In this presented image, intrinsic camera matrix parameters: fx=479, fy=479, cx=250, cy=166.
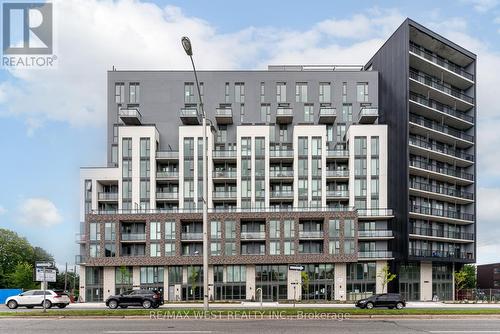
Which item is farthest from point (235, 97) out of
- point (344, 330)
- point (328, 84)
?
point (344, 330)

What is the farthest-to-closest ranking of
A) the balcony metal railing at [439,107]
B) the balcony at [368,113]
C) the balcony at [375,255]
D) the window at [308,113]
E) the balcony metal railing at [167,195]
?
the window at [308,113], the balcony at [368,113], the balcony metal railing at [439,107], the balcony metal railing at [167,195], the balcony at [375,255]

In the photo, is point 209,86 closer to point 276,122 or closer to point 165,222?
point 276,122

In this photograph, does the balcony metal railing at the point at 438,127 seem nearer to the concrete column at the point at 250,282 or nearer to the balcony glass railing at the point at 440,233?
the balcony glass railing at the point at 440,233

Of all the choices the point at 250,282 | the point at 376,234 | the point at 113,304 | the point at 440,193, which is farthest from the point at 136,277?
the point at 440,193

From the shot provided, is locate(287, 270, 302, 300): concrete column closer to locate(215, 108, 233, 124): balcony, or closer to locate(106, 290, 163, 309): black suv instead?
locate(215, 108, 233, 124): balcony

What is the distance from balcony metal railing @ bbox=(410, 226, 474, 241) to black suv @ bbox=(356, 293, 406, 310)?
84.0 feet

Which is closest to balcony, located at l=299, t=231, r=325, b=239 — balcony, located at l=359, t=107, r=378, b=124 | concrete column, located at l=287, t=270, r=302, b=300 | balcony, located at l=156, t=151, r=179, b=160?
concrete column, located at l=287, t=270, r=302, b=300

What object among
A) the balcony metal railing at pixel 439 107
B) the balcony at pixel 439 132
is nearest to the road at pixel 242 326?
the balcony at pixel 439 132

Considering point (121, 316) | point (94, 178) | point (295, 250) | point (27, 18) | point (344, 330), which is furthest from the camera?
point (94, 178)

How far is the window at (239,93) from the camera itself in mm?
70625

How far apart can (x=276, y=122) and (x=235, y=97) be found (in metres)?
7.09

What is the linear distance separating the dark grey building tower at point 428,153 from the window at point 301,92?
11170mm

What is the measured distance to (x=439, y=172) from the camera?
6750 centimetres

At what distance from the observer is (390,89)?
6725cm
